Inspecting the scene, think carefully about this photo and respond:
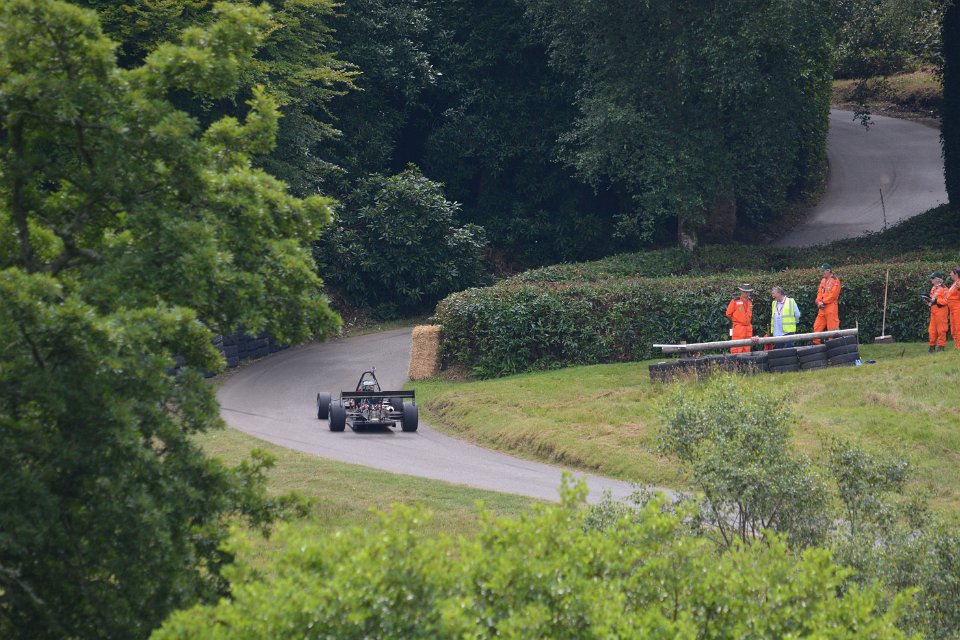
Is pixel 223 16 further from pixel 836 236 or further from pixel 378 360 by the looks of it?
pixel 836 236

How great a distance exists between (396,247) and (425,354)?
11978 mm

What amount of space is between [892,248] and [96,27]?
28.5 metres

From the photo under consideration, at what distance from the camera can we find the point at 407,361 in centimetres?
2941

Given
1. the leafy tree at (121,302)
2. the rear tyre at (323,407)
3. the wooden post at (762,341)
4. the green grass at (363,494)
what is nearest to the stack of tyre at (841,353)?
the wooden post at (762,341)

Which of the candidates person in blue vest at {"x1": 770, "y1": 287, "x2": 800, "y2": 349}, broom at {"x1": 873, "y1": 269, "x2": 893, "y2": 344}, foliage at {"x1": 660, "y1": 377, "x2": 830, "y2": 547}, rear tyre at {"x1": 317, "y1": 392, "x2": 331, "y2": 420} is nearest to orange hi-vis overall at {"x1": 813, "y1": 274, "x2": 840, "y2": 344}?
person in blue vest at {"x1": 770, "y1": 287, "x2": 800, "y2": 349}

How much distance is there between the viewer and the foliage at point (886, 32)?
31.1 m

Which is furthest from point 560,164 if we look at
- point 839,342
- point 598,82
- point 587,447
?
point 587,447

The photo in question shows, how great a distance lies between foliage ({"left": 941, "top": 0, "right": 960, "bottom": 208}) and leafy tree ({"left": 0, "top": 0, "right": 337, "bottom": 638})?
31.5 meters

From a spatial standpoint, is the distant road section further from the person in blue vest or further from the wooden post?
the wooden post

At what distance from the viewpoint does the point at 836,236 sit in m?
40.9

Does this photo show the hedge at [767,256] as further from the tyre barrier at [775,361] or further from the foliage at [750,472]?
the foliage at [750,472]

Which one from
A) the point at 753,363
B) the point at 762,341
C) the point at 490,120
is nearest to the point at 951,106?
the point at 490,120

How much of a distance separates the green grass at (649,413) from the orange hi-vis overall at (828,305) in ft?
3.15

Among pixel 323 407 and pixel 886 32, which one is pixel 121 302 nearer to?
pixel 323 407
